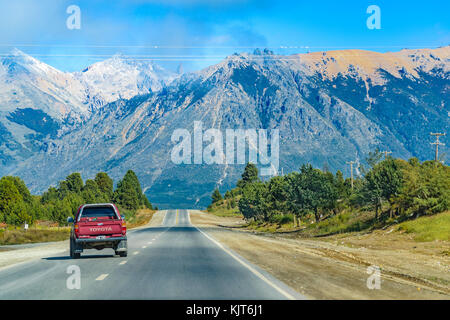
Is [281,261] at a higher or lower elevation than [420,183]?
lower

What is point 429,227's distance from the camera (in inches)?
1437

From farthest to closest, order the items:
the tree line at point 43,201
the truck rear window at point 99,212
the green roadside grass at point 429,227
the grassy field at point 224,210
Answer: the grassy field at point 224,210 < the tree line at point 43,201 < the green roadside grass at point 429,227 < the truck rear window at point 99,212

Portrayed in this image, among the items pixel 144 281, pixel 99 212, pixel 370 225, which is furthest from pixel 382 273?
pixel 370 225

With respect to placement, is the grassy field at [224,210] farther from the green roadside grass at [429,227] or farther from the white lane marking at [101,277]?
the white lane marking at [101,277]

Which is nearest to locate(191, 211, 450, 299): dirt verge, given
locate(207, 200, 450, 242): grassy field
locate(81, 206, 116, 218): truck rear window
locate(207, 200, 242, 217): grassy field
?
locate(207, 200, 450, 242): grassy field

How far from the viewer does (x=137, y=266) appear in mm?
19953

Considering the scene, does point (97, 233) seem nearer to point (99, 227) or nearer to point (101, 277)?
point (99, 227)

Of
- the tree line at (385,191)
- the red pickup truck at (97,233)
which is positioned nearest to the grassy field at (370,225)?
the tree line at (385,191)

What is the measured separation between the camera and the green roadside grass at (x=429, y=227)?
3406 cm

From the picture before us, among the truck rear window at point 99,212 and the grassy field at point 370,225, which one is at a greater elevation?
the truck rear window at point 99,212
